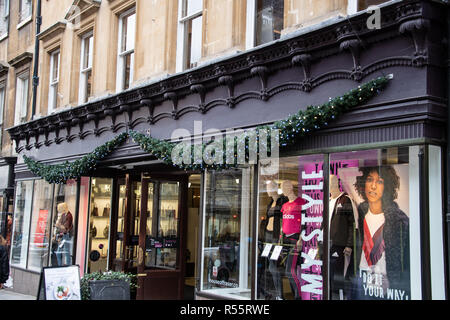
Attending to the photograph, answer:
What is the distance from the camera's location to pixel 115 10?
1238 cm

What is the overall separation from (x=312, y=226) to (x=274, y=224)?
2.55ft

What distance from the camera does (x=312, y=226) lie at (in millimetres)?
7328

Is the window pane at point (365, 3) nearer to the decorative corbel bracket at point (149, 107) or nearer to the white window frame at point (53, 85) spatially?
the decorative corbel bracket at point (149, 107)

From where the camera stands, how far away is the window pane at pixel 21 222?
14891mm

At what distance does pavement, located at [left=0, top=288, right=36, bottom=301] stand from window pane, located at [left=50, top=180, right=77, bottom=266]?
3.87 feet

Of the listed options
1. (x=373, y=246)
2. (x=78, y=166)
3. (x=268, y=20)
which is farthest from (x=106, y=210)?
(x=373, y=246)

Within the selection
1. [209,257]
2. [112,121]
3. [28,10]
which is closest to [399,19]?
[209,257]

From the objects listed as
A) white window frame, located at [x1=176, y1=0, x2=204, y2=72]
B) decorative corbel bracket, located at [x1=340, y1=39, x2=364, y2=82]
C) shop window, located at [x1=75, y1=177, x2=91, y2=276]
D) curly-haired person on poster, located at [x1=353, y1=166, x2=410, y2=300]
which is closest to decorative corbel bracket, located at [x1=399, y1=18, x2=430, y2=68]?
decorative corbel bracket, located at [x1=340, y1=39, x2=364, y2=82]

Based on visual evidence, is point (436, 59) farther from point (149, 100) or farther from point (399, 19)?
point (149, 100)

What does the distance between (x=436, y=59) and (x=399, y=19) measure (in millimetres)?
655

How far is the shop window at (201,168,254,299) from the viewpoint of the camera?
8438 millimetres

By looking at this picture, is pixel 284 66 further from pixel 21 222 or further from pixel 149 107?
pixel 21 222

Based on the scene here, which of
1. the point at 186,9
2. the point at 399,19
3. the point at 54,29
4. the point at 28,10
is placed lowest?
the point at 399,19

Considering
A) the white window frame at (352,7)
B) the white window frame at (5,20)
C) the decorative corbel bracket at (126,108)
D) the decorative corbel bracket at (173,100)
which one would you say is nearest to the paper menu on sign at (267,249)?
the decorative corbel bracket at (173,100)
